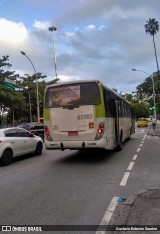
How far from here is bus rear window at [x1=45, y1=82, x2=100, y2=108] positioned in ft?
38.6

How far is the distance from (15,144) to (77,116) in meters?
2.97

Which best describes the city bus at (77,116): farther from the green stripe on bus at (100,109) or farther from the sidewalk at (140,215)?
the sidewalk at (140,215)

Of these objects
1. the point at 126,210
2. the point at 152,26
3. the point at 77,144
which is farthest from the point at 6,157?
the point at 152,26

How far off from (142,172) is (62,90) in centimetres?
451

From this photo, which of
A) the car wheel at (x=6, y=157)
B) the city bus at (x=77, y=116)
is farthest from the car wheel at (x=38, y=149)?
the city bus at (x=77, y=116)

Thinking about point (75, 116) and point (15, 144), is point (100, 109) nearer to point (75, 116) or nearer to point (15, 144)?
point (75, 116)

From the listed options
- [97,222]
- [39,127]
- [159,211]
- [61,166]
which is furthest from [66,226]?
[39,127]

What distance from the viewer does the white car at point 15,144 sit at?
1204 centimetres

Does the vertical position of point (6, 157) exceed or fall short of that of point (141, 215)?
it exceeds it

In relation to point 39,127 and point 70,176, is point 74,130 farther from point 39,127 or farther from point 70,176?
point 39,127

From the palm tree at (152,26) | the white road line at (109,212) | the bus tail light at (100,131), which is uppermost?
the palm tree at (152,26)

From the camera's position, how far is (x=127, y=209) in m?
5.64

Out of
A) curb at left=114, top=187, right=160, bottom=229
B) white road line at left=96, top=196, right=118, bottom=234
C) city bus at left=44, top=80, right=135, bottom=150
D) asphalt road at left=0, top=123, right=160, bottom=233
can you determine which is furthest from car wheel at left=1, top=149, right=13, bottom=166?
curb at left=114, top=187, right=160, bottom=229

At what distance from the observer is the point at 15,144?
1282 cm
